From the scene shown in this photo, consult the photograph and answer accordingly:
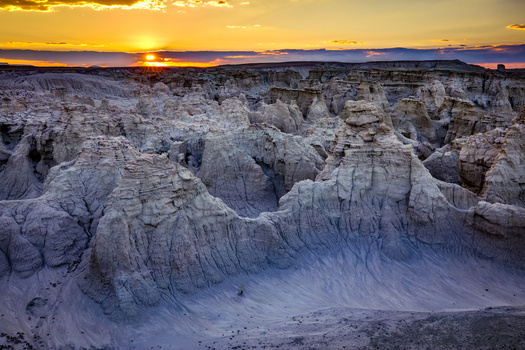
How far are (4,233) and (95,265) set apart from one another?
4870mm

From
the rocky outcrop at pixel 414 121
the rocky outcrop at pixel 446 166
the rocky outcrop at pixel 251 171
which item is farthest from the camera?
Result: the rocky outcrop at pixel 414 121

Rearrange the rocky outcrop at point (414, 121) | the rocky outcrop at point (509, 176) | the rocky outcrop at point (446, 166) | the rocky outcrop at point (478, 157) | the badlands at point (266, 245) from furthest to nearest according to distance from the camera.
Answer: the rocky outcrop at point (414, 121)
the rocky outcrop at point (446, 166)
the rocky outcrop at point (478, 157)
the rocky outcrop at point (509, 176)
the badlands at point (266, 245)

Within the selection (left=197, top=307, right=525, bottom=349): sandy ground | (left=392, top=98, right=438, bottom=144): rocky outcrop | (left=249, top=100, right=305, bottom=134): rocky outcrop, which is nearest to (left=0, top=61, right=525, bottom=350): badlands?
(left=197, top=307, right=525, bottom=349): sandy ground

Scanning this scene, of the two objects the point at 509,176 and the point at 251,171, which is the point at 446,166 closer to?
the point at 509,176

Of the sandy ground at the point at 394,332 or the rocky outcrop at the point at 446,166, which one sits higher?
the rocky outcrop at the point at 446,166

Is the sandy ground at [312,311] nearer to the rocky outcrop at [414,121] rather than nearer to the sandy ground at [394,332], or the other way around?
the sandy ground at [394,332]

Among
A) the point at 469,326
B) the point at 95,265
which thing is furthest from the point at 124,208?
the point at 469,326

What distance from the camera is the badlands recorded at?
16562 millimetres

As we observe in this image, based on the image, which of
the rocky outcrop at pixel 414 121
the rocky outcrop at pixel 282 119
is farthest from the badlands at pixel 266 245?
the rocky outcrop at pixel 414 121

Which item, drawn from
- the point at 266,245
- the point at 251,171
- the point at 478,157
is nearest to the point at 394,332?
the point at 266,245

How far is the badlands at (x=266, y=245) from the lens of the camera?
16.6 meters

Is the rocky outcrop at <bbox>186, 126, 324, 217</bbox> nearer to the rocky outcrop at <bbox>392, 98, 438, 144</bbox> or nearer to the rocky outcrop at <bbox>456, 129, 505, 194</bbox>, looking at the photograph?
the rocky outcrop at <bbox>456, 129, 505, 194</bbox>

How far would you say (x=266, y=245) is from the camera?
→ 21844 millimetres

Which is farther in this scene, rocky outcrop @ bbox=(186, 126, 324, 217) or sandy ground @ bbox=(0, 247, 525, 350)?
rocky outcrop @ bbox=(186, 126, 324, 217)
